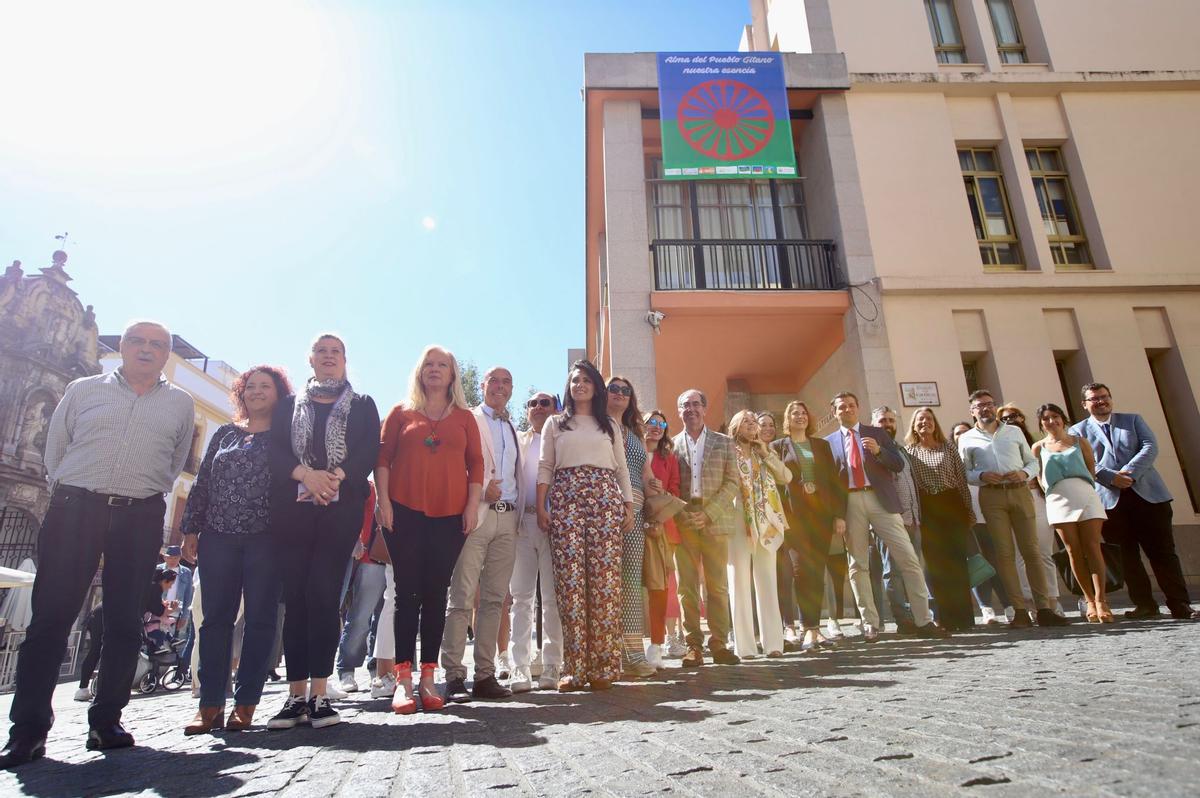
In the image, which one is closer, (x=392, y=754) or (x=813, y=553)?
(x=392, y=754)

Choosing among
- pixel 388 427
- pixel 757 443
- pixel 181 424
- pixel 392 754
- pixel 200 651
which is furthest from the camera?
pixel 757 443

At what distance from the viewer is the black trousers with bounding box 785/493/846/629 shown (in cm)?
571

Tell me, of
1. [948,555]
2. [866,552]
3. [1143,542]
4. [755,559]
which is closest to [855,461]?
[866,552]

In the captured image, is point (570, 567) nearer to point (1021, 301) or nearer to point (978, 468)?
point (978, 468)

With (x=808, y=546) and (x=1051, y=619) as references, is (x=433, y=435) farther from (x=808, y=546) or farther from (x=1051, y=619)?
(x=1051, y=619)

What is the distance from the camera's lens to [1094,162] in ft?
38.5

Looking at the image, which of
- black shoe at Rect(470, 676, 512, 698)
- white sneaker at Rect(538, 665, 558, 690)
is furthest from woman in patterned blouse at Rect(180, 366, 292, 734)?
white sneaker at Rect(538, 665, 558, 690)

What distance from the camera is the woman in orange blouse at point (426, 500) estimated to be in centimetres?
349

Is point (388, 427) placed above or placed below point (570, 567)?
above

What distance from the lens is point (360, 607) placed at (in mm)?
4965

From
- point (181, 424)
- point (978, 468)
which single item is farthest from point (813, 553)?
point (181, 424)

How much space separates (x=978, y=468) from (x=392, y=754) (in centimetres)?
554

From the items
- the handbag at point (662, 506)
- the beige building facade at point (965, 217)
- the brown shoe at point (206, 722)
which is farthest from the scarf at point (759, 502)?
the beige building facade at point (965, 217)

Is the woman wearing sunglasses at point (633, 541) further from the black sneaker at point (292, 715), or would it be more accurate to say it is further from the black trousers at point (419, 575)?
the black sneaker at point (292, 715)
